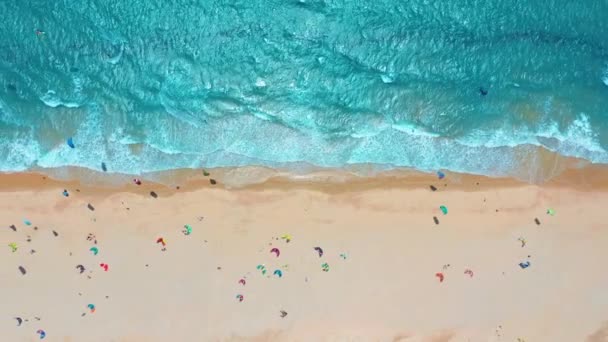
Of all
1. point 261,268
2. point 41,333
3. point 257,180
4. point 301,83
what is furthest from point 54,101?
point 261,268

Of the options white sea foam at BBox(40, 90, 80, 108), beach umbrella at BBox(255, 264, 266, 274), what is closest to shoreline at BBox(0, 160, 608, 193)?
white sea foam at BBox(40, 90, 80, 108)

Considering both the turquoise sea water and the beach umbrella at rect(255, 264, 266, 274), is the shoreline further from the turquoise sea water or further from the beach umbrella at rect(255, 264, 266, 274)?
the beach umbrella at rect(255, 264, 266, 274)

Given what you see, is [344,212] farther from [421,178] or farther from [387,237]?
[421,178]

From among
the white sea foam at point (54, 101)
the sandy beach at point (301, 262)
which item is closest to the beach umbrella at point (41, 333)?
the sandy beach at point (301, 262)

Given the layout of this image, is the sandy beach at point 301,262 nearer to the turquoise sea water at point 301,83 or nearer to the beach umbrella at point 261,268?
the beach umbrella at point 261,268

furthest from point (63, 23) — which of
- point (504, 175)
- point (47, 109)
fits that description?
point (504, 175)
